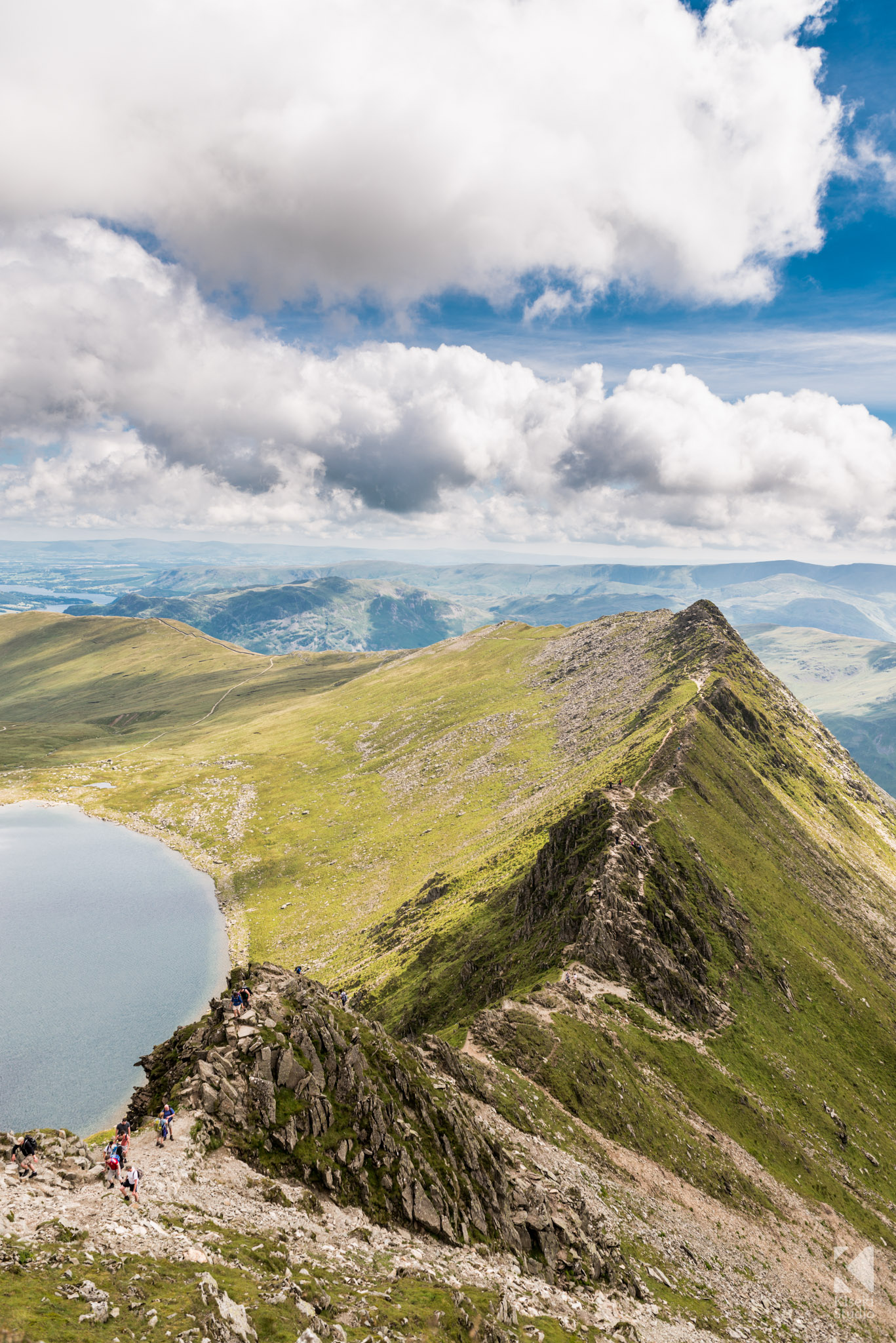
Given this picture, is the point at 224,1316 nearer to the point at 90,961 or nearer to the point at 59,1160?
the point at 59,1160

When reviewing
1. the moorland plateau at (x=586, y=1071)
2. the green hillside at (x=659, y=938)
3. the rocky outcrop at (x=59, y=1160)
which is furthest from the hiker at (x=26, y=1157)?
the green hillside at (x=659, y=938)

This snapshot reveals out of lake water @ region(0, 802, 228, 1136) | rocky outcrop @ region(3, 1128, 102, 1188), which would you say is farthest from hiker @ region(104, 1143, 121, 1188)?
lake water @ region(0, 802, 228, 1136)

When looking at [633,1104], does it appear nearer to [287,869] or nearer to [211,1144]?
[211,1144]

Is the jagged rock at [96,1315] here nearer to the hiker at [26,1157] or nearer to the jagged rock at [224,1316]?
the jagged rock at [224,1316]

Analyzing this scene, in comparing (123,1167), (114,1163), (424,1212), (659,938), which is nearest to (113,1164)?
(114,1163)

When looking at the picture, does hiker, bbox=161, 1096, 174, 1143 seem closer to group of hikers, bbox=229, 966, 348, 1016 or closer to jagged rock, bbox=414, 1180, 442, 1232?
group of hikers, bbox=229, 966, 348, 1016

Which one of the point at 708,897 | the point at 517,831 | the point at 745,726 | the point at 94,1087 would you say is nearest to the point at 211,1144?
the point at 94,1087
